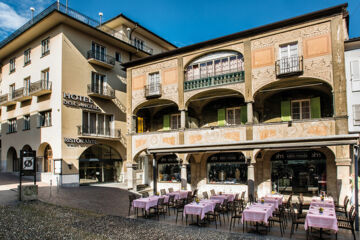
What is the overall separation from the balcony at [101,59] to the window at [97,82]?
108 centimetres

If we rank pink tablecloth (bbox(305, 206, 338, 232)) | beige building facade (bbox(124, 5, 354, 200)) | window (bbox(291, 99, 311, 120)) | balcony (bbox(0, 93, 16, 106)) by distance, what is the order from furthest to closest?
balcony (bbox(0, 93, 16, 106))
window (bbox(291, 99, 311, 120))
beige building facade (bbox(124, 5, 354, 200))
pink tablecloth (bbox(305, 206, 338, 232))

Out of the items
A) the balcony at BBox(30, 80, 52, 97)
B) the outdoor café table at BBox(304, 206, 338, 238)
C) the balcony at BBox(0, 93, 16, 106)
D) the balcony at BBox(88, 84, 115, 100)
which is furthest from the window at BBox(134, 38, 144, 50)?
the outdoor café table at BBox(304, 206, 338, 238)

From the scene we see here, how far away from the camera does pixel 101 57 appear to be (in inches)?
1056

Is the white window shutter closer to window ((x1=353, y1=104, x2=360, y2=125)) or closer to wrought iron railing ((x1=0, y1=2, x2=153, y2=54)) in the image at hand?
window ((x1=353, y1=104, x2=360, y2=125))

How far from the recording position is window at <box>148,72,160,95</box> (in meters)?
21.4

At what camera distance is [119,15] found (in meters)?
27.6

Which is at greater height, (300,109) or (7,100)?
(7,100)

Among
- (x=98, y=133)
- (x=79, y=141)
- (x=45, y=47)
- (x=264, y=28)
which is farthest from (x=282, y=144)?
(x=45, y=47)

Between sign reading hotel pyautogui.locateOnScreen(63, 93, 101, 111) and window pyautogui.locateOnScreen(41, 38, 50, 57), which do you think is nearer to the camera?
sign reading hotel pyautogui.locateOnScreen(63, 93, 101, 111)

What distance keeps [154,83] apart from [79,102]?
7.16 m

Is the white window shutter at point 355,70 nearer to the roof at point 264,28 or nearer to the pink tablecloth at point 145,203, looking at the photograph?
the roof at point 264,28

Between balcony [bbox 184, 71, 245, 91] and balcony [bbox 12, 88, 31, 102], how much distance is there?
50.6ft

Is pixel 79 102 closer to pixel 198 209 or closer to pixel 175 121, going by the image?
pixel 175 121

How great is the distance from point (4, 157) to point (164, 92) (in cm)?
2030
